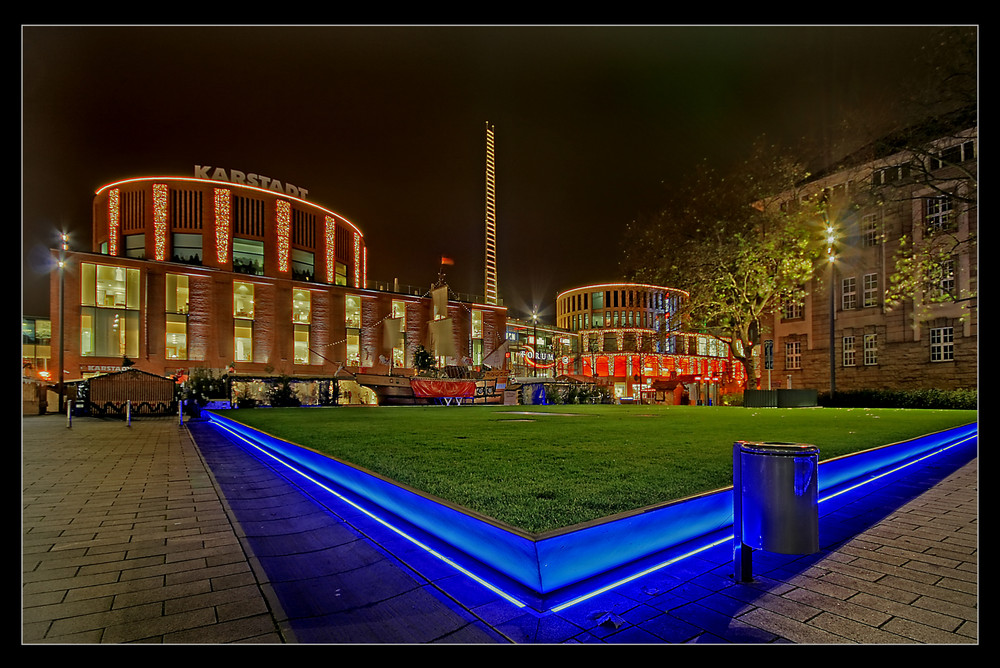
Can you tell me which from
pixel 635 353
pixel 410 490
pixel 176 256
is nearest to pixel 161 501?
pixel 410 490

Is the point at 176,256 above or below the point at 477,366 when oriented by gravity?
above

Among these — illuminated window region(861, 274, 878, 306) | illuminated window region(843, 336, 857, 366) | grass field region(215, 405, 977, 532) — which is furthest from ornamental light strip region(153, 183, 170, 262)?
illuminated window region(861, 274, 878, 306)

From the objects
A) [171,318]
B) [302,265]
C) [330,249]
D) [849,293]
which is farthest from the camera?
[330,249]

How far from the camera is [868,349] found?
35.8 meters

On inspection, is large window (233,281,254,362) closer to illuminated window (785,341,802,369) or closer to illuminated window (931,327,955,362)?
illuminated window (785,341,802,369)

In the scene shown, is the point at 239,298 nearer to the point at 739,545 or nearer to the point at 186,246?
the point at 186,246

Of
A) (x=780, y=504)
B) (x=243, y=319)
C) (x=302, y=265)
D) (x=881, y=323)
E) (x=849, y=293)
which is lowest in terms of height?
(x=780, y=504)

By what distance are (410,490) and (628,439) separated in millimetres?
5119

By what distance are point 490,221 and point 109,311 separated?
4744 cm

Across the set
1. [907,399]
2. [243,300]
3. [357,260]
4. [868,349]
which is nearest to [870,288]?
[868,349]

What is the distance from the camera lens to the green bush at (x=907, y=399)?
22342 mm
